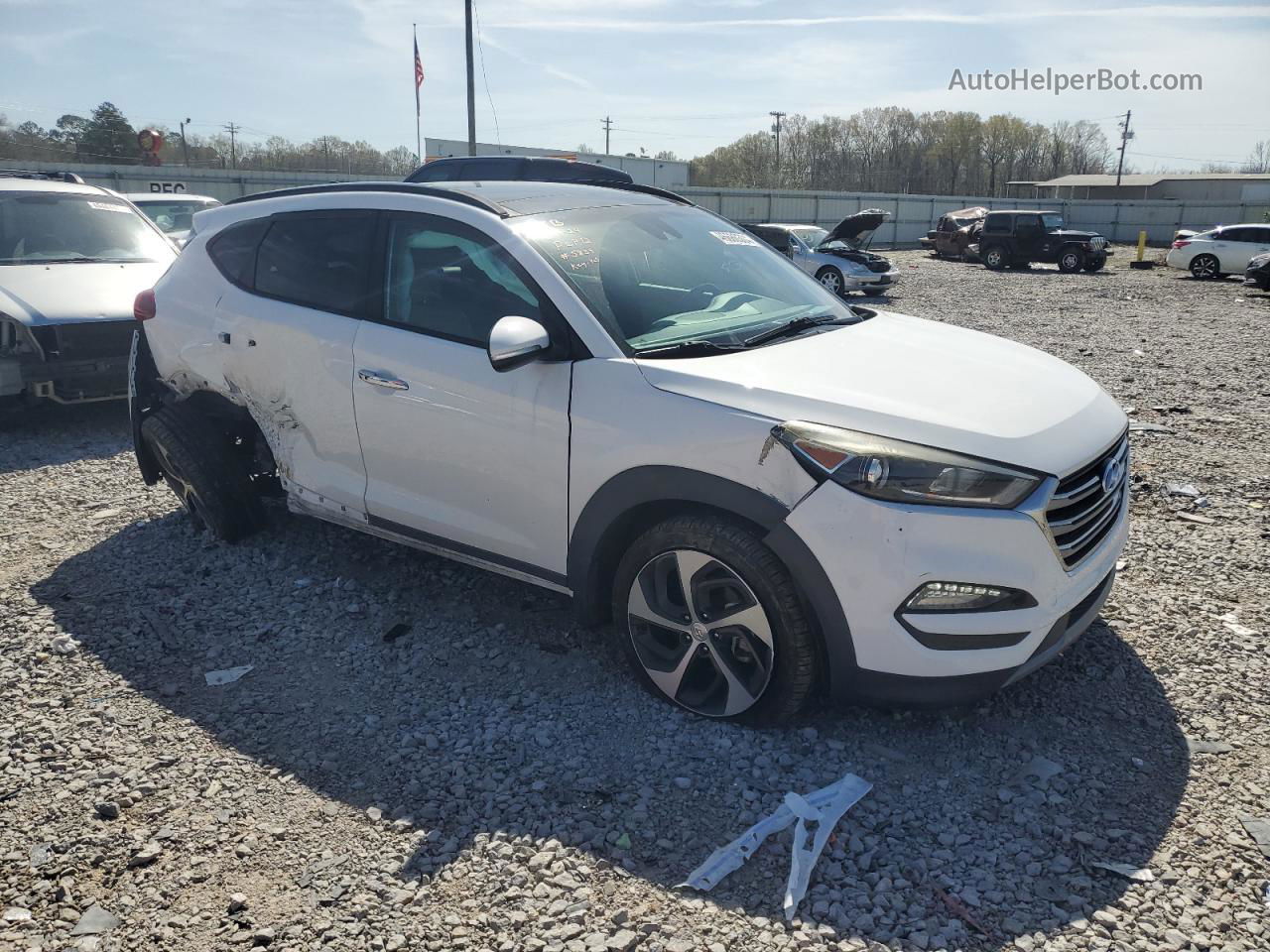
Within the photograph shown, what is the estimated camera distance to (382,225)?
3.96 meters

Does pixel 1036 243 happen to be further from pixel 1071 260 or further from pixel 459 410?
pixel 459 410

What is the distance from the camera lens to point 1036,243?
29.0 metres

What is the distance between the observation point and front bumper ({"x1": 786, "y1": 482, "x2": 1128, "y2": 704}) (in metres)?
2.71

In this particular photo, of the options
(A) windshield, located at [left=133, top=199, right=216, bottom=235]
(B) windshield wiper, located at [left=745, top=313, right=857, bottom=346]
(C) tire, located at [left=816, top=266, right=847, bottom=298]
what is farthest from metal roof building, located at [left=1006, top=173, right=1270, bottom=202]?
(B) windshield wiper, located at [left=745, top=313, right=857, bottom=346]

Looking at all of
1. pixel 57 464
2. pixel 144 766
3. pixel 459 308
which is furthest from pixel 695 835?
pixel 57 464

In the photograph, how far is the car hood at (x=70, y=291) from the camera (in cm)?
702

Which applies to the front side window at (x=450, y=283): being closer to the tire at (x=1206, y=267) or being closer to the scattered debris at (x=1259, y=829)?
the scattered debris at (x=1259, y=829)

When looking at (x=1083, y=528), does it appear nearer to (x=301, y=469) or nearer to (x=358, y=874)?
(x=358, y=874)

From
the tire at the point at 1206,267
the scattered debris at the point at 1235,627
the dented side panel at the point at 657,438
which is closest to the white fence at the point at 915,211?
the tire at the point at 1206,267

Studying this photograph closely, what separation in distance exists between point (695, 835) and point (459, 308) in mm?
2108

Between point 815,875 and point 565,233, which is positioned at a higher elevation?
point 565,233

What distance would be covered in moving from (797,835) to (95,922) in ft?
6.27

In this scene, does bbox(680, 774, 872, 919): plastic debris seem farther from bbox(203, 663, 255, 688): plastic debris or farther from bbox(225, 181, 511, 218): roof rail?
bbox(225, 181, 511, 218): roof rail

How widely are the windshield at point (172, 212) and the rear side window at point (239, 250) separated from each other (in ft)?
30.4
